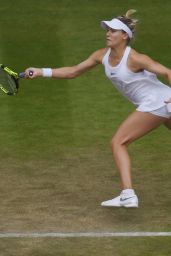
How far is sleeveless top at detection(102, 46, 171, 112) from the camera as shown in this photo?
1246cm

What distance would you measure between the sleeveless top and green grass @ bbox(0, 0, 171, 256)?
1241 mm

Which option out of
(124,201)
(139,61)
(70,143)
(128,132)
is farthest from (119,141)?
(70,143)

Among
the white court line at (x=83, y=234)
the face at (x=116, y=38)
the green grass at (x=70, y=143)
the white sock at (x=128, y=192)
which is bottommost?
the green grass at (x=70, y=143)

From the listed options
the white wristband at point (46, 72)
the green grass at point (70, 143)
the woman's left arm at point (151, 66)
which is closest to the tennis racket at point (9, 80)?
the white wristband at point (46, 72)

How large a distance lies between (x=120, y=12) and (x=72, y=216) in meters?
10.7

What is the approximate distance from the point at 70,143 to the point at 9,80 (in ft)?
7.43

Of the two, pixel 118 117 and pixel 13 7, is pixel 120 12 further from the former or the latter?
pixel 118 117

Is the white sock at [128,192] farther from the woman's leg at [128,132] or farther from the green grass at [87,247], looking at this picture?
the green grass at [87,247]

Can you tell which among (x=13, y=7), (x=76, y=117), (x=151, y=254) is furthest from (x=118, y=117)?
(x=13, y=7)

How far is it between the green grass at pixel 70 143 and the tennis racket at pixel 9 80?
119cm

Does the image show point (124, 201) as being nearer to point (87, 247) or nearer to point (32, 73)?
point (87, 247)

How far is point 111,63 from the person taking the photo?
41.2ft

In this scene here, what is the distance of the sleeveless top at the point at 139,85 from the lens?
12.5 meters

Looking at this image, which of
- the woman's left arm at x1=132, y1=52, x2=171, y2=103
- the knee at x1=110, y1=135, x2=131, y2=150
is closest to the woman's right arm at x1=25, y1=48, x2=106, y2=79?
the woman's left arm at x1=132, y1=52, x2=171, y2=103
